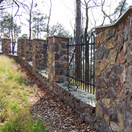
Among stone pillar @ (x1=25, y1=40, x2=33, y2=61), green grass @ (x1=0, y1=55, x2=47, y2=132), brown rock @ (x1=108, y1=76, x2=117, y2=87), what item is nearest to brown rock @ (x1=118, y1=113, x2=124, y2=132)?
brown rock @ (x1=108, y1=76, x2=117, y2=87)

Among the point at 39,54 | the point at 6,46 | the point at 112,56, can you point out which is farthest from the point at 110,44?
the point at 6,46

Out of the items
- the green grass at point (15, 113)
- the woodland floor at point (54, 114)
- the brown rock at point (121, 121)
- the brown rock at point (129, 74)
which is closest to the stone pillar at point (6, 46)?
the green grass at point (15, 113)

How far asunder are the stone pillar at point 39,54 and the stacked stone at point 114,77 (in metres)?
4.39

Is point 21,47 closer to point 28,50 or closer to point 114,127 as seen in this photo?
point 28,50

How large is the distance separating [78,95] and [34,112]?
3.65 feet

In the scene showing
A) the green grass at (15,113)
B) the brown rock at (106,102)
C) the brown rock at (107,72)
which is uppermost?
the brown rock at (107,72)

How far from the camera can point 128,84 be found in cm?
164

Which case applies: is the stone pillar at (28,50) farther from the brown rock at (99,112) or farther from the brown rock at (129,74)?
the brown rock at (129,74)

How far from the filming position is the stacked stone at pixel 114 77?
166 cm

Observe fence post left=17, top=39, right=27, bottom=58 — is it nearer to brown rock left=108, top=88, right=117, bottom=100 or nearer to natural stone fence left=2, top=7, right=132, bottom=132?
natural stone fence left=2, top=7, right=132, bottom=132

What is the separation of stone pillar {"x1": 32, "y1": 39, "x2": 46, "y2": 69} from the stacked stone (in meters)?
4.39

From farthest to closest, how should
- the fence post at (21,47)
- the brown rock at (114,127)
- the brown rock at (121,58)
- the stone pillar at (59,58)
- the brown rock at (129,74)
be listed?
1. the fence post at (21,47)
2. the stone pillar at (59,58)
3. the brown rock at (114,127)
4. the brown rock at (121,58)
5. the brown rock at (129,74)

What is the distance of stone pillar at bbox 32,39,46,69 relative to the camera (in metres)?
6.54

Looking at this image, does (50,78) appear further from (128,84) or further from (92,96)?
(128,84)
